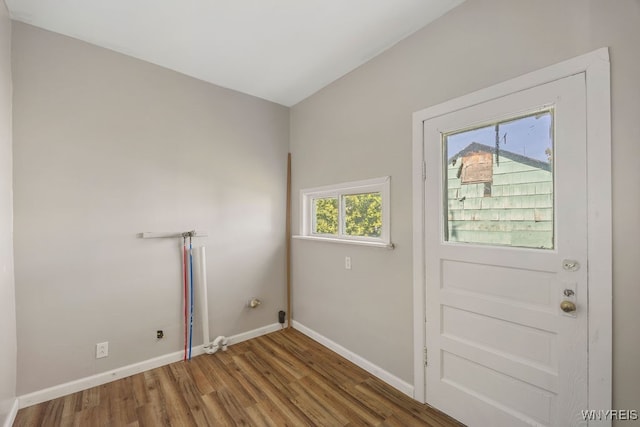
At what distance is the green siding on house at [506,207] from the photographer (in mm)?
1422

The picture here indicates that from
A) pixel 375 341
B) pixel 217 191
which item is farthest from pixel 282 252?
pixel 375 341

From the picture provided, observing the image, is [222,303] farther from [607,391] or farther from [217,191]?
[607,391]

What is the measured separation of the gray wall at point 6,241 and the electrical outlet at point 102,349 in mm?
442

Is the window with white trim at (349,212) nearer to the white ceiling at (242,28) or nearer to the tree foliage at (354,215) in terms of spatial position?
the tree foliage at (354,215)

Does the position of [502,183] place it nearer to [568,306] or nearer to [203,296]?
[568,306]

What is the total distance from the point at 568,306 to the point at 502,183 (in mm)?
688

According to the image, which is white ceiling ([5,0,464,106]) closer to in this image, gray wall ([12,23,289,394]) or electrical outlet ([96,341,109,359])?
gray wall ([12,23,289,394])

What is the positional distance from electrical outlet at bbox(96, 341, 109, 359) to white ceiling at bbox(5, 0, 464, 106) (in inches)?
94.3

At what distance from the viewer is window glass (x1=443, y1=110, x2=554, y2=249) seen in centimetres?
142

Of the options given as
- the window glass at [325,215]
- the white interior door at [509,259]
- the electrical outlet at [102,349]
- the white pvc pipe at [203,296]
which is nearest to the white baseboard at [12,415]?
the electrical outlet at [102,349]

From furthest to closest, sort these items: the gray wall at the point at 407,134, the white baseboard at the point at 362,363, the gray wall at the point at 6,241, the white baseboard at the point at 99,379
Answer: the white baseboard at the point at 362,363
the white baseboard at the point at 99,379
the gray wall at the point at 6,241
the gray wall at the point at 407,134

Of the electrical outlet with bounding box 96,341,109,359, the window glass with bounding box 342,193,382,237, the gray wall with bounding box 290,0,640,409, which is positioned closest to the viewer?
the gray wall with bounding box 290,0,640,409

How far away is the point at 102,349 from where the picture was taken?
216 cm

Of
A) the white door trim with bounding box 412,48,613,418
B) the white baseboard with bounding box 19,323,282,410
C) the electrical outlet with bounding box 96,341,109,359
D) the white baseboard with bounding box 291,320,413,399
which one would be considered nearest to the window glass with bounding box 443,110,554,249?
the white door trim with bounding box 412,48,613,418
